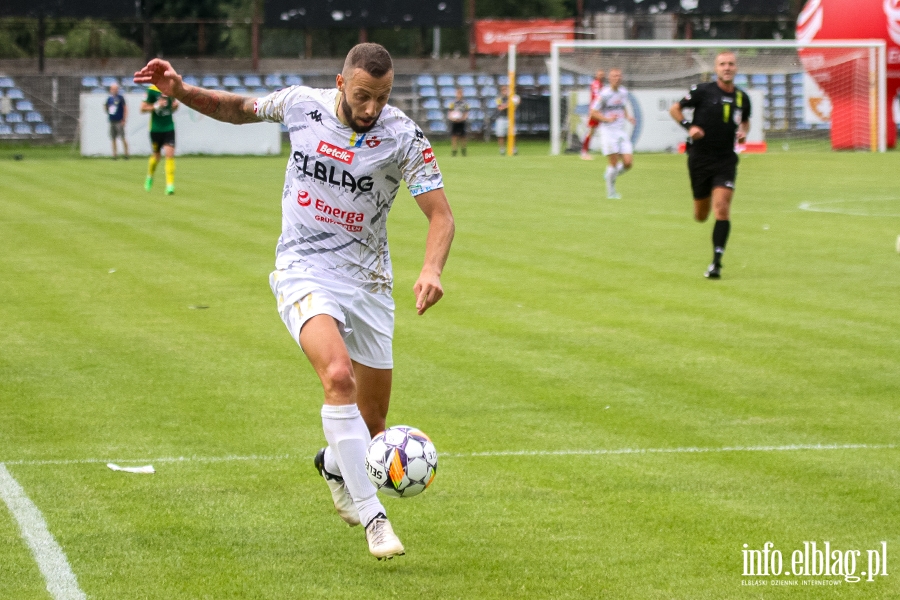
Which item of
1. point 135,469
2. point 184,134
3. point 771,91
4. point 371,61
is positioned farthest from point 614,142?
point 371,61

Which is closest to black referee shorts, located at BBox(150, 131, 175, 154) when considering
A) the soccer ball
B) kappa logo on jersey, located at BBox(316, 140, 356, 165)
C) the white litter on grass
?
the white litter on grass

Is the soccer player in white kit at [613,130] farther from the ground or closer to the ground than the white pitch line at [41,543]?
farther from the ground

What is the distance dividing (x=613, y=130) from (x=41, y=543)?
2076 centimetres

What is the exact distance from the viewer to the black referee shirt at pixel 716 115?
1418 centimetres

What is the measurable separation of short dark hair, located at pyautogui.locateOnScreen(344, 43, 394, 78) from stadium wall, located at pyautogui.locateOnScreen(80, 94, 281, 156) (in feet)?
108

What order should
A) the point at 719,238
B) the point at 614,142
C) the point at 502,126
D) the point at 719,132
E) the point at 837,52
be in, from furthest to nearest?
the point at 502,126 < the point at 837,52 < the point at 614,142 < the point at 719,132 < the point at 719,238

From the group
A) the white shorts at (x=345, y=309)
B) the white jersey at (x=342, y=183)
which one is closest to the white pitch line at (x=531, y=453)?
the white shorts at (x=345, y=309)

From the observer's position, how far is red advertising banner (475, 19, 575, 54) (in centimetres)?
5212

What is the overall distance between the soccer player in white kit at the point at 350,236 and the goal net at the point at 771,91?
3194cm

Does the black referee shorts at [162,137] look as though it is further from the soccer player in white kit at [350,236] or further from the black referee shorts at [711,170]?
the soccer player in white kit at [350,236]

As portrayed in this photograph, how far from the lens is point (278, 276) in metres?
5.69

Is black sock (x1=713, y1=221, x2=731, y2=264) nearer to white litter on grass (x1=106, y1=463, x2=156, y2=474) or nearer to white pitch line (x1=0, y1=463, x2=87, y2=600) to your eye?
white litter on grass (x1=106, y1=463, x2=156, y2=474)

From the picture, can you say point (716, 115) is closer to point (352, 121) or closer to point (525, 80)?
point (352, 121)

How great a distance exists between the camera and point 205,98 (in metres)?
5.86
